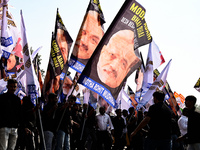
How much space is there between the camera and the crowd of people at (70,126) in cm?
638

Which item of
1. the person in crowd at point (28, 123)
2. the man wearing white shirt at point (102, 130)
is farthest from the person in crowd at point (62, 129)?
the man wearing white shirt at point (102, 130)

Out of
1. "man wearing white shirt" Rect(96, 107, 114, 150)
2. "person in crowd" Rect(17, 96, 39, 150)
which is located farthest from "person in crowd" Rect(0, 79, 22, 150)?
"man wearing white shirt" Rect(96, 107, 114, 150)

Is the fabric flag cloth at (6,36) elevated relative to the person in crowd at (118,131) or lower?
elevated

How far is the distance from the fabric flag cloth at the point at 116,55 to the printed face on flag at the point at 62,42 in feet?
7.87

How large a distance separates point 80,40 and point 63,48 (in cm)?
138

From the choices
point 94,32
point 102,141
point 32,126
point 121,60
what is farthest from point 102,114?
point 121,60

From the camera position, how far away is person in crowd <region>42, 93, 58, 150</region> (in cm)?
801

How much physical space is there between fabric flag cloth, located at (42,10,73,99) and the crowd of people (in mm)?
592

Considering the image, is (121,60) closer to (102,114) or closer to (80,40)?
(80,40)

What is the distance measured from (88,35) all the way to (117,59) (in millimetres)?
1398

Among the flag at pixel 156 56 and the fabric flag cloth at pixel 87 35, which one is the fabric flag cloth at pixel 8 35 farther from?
the flag at pixel 156 56

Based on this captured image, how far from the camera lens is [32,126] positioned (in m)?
8.95

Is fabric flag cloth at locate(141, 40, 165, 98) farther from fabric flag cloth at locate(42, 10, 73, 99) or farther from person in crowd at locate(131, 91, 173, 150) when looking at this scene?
person in crowd at locate(131, 91, 173, 150)

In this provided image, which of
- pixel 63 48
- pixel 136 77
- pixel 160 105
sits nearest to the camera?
pixel 160 105
